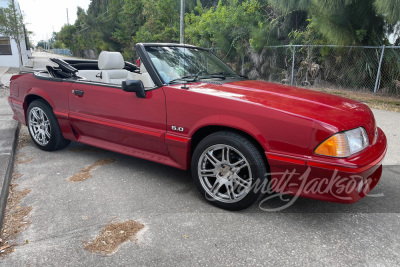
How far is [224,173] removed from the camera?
2.94 m

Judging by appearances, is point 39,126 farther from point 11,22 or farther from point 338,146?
point 11,22

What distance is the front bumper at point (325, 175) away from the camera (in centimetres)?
243

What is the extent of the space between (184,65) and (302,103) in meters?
1.42

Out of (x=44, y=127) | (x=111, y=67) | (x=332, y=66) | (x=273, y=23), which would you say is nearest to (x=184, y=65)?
(x=111, y=67)

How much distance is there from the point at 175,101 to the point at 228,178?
89 centimetres

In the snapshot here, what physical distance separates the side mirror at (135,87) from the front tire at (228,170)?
0.83 m

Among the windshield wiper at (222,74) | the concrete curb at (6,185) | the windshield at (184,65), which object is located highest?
the windshield at (184,65)

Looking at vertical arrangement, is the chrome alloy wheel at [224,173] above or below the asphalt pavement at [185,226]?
above

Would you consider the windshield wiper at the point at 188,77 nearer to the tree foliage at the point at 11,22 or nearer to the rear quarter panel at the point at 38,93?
the rear quarter panel at the point at 38,93

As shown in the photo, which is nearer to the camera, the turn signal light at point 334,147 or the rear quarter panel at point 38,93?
the turn signal light at point 334,147

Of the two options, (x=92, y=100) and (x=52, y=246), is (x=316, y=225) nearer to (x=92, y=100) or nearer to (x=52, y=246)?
(x=52, y=246)

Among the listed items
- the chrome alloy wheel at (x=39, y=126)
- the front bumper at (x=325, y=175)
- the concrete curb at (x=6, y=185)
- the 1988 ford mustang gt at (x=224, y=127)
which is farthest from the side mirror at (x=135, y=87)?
the chrome alloy wheel at (x=39, y=126)

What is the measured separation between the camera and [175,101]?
310cm

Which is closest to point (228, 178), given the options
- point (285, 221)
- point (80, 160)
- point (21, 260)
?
point (285, 221)
